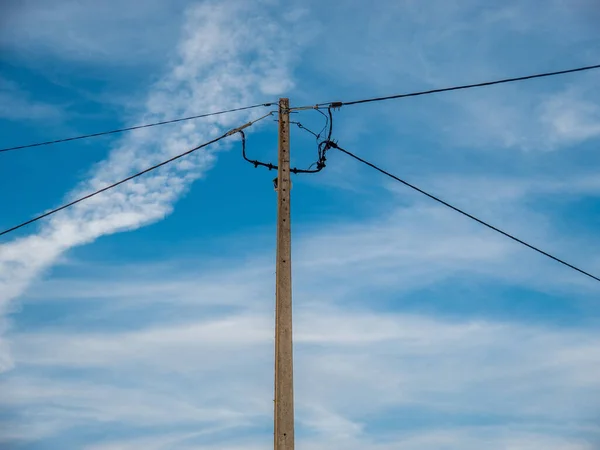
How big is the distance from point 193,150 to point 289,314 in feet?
15.2

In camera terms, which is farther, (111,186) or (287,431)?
(111,186)

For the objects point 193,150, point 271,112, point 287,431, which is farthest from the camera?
point 193,150

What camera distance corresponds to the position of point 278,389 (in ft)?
33.5

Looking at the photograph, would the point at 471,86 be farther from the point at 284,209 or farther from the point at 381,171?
the point at 284,209

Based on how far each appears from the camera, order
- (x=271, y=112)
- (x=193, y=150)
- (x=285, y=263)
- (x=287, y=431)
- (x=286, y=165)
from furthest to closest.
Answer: (x=193, y=150), (x=271, y=112), (x=286, y=165), (x=285, y=263), (x=287, y=431)

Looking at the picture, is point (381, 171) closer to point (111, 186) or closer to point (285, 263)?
point (285, 263)

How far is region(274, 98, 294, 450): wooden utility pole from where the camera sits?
10062mm

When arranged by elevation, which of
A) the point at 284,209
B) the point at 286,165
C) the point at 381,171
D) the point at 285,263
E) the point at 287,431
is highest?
the point at 381,171

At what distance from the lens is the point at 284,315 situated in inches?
416

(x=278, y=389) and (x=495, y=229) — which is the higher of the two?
(x=495, y=229)

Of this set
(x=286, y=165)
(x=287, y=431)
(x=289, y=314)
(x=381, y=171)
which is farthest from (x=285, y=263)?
(x=381, y=171)

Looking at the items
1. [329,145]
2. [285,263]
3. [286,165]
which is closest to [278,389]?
[285,263]

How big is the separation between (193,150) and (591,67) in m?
7.67

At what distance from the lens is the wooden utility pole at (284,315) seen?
33.0 ft
